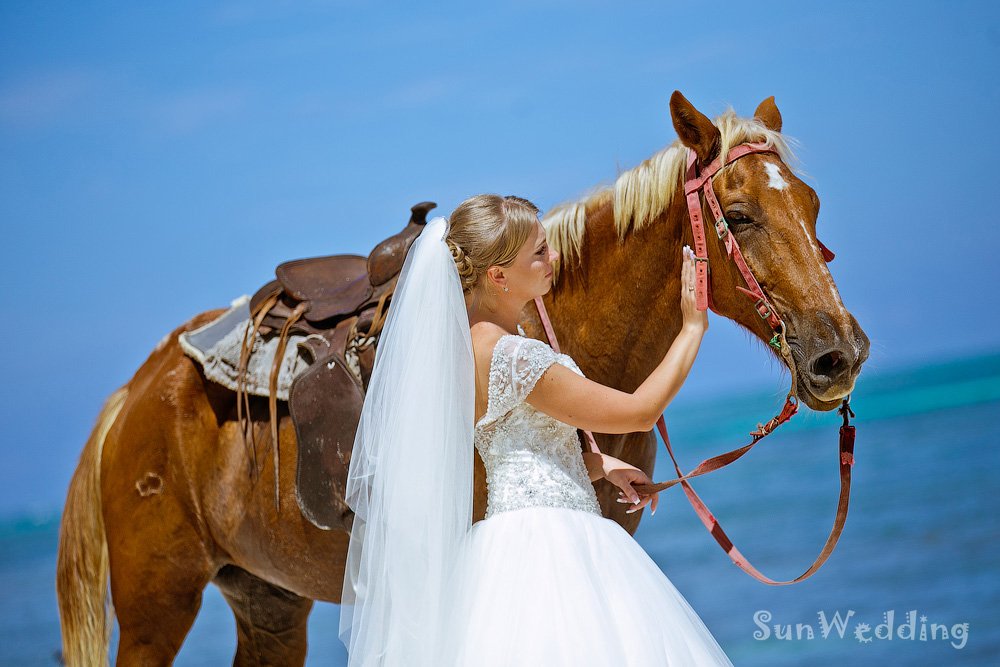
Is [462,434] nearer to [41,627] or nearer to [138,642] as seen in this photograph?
[138,642]

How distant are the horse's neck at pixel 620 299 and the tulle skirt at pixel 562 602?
0.59 meters

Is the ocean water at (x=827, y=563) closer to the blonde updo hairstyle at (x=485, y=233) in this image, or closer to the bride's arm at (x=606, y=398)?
the bride's arm at (x=606, y=398)

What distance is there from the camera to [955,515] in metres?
7.74

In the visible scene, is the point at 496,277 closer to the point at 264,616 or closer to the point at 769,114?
the point at 769,114

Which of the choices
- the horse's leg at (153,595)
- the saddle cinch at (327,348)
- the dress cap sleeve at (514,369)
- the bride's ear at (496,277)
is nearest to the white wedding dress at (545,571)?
the dress cap sleeve at (514,369)

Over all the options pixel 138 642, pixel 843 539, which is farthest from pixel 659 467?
pixel 138 642

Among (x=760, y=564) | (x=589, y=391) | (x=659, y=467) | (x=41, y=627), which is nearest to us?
(x=589, y=391)

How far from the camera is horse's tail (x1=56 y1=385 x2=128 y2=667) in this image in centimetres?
290

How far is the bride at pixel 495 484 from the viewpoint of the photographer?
1.58 m

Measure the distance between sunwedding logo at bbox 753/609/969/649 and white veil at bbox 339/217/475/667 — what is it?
372cm

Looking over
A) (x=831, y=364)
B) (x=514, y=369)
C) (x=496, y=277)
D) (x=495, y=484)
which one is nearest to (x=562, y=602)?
(x=495, y=484)

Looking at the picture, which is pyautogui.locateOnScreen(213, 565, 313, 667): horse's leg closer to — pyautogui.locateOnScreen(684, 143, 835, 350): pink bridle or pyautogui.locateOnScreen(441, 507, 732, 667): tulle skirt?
pyautogui.locateOnScreen(441, 507, 732, 667): tulle skirt

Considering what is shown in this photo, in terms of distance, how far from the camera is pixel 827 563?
7176 mm

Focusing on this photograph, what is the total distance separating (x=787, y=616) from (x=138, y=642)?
4541 mm
